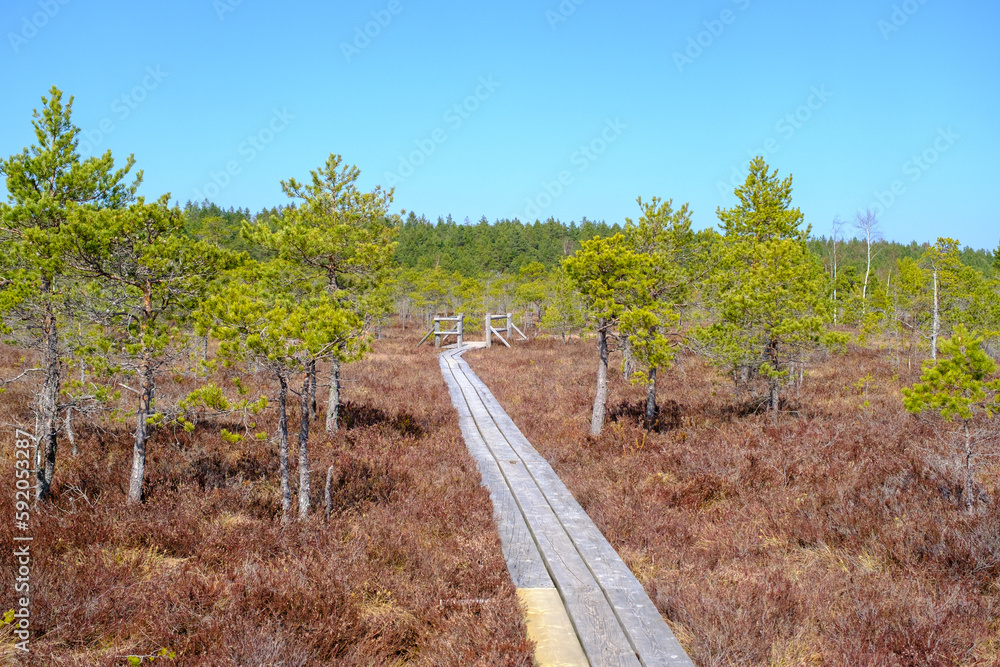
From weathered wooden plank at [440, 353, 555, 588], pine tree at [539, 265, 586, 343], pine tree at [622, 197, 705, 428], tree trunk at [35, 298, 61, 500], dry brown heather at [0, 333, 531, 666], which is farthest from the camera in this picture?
pine tree at [539, 265, 586, 343]

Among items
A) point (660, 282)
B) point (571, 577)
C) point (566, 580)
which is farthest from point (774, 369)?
point (566, 580)

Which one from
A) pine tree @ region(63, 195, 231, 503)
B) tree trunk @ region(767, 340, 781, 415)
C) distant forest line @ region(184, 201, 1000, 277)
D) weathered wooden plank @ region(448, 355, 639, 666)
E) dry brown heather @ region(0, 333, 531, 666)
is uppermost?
distant forest line @ region(184, 201, 1000, 277)

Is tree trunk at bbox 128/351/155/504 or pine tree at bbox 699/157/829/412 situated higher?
pine tree at bbox 699/157/829/412

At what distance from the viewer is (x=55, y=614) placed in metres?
4.59

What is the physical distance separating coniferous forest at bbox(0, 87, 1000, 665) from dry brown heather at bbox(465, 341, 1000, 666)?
0.14 feet

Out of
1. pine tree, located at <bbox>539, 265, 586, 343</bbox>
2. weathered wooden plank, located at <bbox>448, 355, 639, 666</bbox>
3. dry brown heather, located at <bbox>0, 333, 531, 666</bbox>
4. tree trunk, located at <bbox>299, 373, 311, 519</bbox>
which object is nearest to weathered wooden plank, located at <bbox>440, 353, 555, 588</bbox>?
weathered wooden plank, located at <bbox>448, 355, 639, 666</bbox>

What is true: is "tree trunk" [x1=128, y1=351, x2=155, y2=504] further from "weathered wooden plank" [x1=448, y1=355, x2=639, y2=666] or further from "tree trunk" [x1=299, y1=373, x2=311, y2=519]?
"weathered wooden plank" [x1=448, y1=355, x2=639, y2=666]

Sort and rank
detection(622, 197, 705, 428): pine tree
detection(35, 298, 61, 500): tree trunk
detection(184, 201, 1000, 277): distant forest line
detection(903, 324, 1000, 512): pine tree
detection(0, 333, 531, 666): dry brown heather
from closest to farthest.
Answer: detection(0, 333, 531, 666): dry brown heather
detection(903, 324, 1000, 512): pine tree
detection(35, 298, 61, 500): tree trunk
detection(622, 197, 705, 428): pine tree
detection(184, 201, 1000, 277): distant forest line

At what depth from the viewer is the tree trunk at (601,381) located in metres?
12.2

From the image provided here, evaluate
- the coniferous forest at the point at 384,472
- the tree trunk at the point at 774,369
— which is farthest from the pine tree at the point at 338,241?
the tree trunk at the point at 774,369

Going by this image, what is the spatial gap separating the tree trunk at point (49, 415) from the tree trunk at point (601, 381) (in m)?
9.92

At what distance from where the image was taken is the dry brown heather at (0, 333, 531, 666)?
454 cm

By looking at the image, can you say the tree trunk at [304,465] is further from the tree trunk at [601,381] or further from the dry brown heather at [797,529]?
the tree trunk at [601,381]

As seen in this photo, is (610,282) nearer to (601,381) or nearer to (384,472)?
(601,381)
